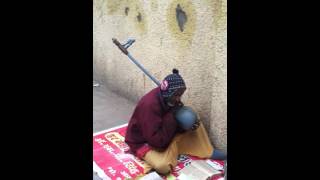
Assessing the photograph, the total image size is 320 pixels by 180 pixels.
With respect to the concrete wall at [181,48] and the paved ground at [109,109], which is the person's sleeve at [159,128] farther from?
the paved ground at [109,109]

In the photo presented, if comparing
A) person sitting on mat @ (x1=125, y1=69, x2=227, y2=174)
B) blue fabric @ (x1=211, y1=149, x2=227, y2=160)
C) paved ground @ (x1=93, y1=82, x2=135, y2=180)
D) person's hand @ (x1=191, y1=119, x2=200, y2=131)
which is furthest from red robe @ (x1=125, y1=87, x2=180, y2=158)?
paved ground @ (x1=93, y1=82, x2=135, y2=180)

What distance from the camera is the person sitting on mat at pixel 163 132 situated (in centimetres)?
304

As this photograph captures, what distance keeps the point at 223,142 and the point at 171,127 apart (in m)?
0.54

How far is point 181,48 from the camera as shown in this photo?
3662 mm

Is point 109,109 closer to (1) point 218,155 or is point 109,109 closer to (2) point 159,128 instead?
(2) point 159,128

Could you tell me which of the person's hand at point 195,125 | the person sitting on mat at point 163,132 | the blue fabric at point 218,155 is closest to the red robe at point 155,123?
the person sitting on mat at point 163,132

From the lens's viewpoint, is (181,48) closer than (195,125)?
No

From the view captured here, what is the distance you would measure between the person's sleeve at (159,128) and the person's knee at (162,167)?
0.15 metres

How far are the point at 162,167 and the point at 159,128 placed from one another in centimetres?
33

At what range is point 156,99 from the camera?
3.13m

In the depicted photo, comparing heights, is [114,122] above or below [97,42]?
below

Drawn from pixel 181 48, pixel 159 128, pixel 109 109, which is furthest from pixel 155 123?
pixel 109 109
